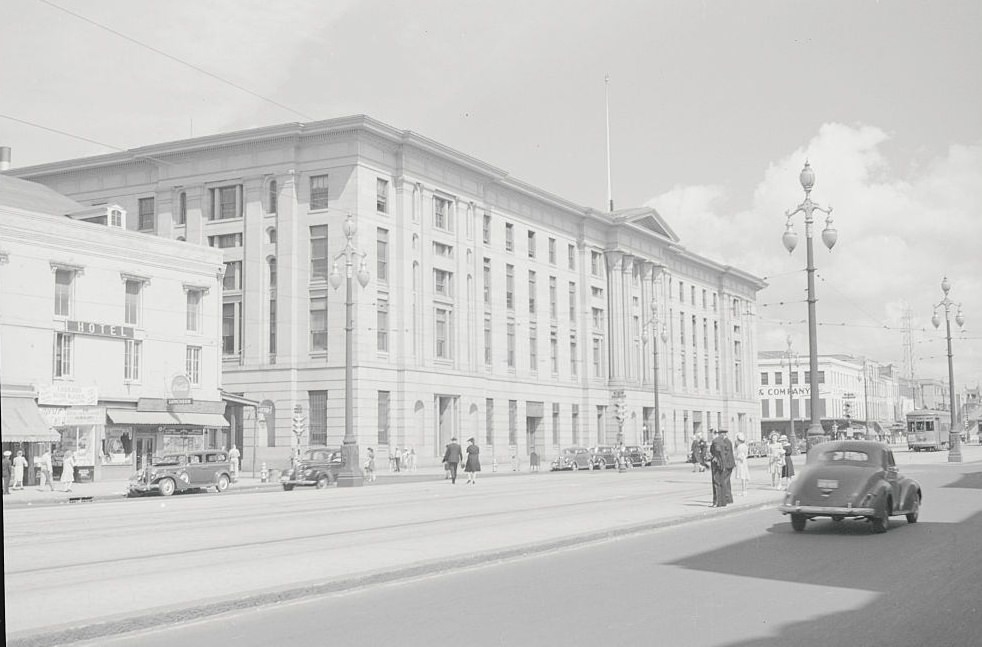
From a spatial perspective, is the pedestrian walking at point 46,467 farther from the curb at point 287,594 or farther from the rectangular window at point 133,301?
the curb at point 287,594

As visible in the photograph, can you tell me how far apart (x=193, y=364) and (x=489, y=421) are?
24.6 meters

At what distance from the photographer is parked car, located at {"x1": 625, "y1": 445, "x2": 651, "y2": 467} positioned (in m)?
60.9

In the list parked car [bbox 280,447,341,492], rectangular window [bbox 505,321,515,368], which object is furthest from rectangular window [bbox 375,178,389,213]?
parked car [bbox 280,447,341,492]

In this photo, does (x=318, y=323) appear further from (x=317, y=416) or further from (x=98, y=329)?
(x=98, y=329)

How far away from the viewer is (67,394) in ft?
138

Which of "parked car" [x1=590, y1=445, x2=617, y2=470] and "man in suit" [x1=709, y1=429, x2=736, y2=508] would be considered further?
"parked car" [x1=590, y1=445, x2=617, y2=470]

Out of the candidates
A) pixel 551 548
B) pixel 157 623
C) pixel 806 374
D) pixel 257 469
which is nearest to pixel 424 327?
pixel 257 469

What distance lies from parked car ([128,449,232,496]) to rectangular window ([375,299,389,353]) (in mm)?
20655

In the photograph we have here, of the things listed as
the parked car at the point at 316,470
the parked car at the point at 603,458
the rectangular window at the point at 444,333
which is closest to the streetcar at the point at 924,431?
the parked car at the point at 603,458

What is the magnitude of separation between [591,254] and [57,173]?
3996cm

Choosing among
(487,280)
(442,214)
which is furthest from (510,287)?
(442,214)

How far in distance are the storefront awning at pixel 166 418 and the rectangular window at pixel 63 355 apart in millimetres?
2856

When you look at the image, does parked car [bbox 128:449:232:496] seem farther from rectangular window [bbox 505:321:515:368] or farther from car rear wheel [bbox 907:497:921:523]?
rectangular window [bbox 505:321:515:368]

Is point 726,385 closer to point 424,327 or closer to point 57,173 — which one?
point 424,327
